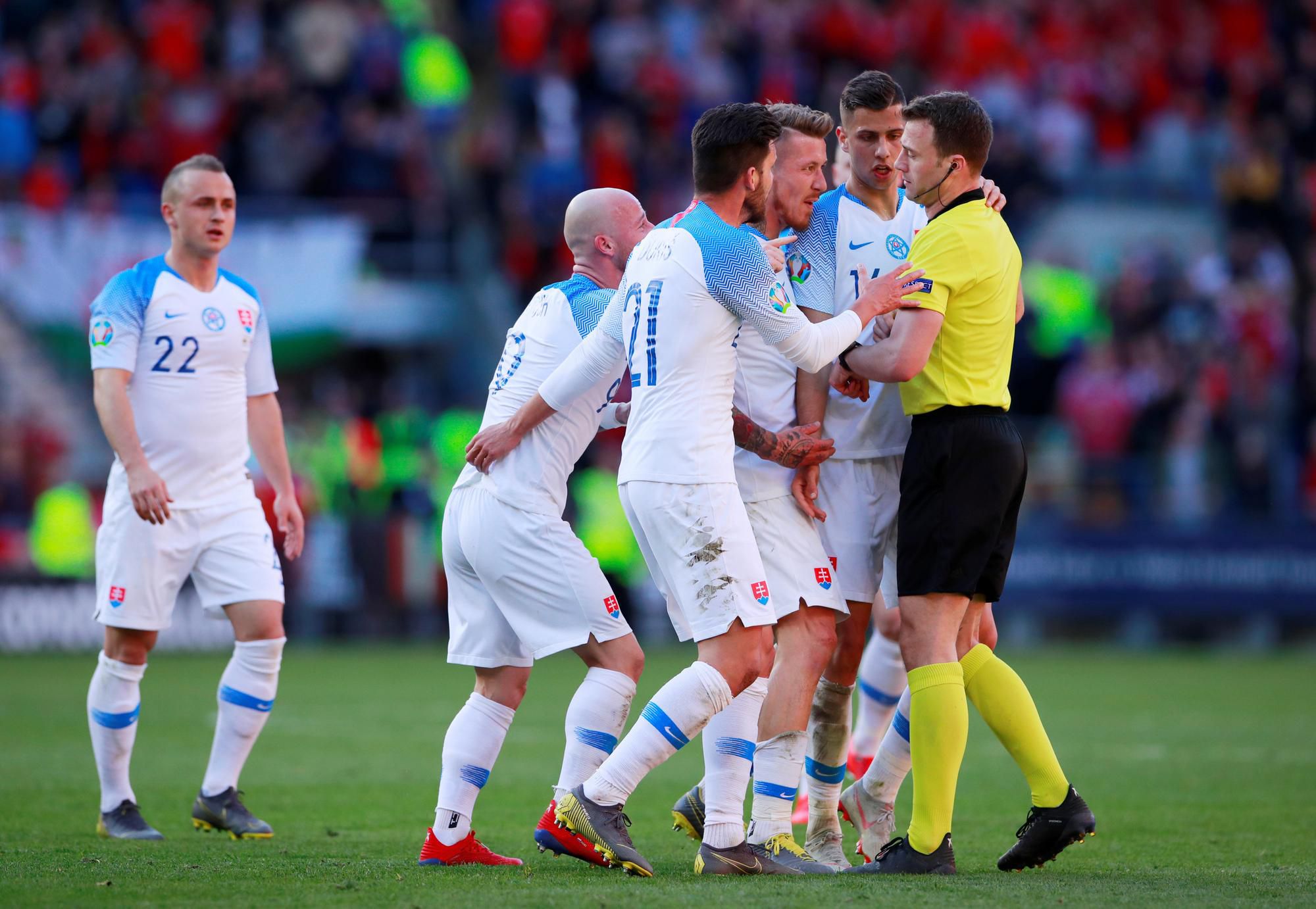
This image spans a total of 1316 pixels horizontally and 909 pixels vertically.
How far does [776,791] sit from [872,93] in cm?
268

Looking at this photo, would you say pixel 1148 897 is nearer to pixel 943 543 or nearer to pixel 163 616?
pixel 943 543

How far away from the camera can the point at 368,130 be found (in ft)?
65.6

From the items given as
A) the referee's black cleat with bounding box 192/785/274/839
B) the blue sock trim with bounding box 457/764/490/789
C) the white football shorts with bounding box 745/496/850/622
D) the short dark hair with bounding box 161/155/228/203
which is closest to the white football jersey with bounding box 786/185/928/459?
the white football shorts with bounding box 745/496/850/622

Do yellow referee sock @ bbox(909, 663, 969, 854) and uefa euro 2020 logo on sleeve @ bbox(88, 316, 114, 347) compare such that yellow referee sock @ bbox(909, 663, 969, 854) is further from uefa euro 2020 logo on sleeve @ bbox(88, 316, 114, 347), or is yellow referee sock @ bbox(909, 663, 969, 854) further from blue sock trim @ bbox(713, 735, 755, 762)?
uefa euro 2020 logo on sleeve @ bbox(88, 316, 114, 347)

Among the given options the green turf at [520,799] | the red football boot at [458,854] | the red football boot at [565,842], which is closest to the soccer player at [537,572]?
the red football boot at [458,854]

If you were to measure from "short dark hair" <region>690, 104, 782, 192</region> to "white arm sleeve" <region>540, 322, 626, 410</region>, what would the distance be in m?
0.63

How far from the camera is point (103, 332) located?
23.1ft

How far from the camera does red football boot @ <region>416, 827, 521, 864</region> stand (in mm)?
5867

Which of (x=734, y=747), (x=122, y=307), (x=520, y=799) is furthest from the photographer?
(x=520, y=799)

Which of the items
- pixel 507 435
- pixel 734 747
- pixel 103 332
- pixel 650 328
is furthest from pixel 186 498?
pixel 734 747

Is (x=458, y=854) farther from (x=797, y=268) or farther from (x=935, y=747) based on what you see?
(x=797, y=268)

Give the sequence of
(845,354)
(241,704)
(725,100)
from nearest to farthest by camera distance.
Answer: (845,354) < (241,704) < (725,100)

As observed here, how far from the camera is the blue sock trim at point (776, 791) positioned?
5910mm

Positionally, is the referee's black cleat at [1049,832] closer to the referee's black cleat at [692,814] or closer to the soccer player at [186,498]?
the referee's black cleat at [692,814]
